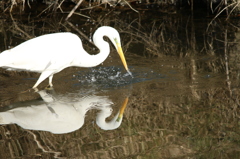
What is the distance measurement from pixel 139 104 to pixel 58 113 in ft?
3.20

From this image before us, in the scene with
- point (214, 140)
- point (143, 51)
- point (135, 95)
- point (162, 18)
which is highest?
point (162, 18)

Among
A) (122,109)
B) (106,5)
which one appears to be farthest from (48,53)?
(106,5)

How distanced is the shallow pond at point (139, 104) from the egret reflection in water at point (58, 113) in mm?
11

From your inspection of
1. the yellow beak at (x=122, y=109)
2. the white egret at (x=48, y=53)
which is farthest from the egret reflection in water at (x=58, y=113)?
the white egret at (x=48, y=53)

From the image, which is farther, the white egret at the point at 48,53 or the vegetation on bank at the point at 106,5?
the vegetation on bank at the point at 106,5

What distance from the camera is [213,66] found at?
6.09 meters

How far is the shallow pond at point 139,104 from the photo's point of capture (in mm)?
3932

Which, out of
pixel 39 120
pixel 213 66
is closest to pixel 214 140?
pixel 39 120

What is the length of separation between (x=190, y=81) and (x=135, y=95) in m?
0.85

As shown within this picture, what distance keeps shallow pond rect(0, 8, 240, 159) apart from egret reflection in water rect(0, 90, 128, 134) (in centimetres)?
1

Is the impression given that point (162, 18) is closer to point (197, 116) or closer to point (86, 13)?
point (86, 13)

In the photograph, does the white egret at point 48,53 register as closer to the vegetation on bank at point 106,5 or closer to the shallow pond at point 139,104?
the shallow pond at point 139,104

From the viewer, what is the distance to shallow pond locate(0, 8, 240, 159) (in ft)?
12.9

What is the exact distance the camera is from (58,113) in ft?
15.8
